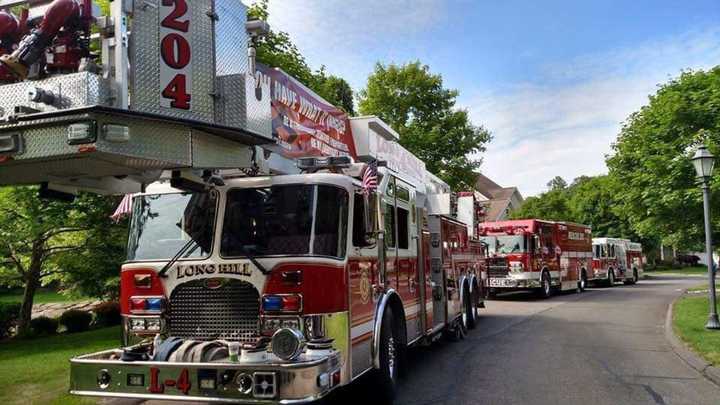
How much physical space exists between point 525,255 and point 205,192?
1636cm

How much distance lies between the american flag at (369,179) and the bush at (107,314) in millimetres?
11032

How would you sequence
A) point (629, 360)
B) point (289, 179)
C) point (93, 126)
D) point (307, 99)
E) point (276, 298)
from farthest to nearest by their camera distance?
1. point (629, 360)
2. point (307, 99)
3. point (289, 179)
4. point (276, 298)
5. point (93, 126)

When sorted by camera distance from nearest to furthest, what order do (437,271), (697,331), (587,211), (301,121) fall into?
(301,121)
(437,271)
(697,331)
(587,211)

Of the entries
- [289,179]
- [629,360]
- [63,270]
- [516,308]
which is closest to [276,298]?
[289,179]

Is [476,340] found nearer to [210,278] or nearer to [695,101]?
[210,278]

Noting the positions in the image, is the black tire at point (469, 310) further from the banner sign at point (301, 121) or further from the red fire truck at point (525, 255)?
the red fire truck at point (525, 255)

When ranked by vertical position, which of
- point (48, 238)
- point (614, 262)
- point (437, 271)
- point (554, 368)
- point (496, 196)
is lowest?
point (554, 368)

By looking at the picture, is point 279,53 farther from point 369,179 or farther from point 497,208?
point 497,208

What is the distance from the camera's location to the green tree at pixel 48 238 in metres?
10.8

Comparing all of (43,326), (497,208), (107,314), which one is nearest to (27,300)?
(43,326)

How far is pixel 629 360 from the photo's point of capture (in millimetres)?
9148

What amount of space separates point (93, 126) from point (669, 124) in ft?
50.4

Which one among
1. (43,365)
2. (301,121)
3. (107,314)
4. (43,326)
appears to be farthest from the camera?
(107,314)

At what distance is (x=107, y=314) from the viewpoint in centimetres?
1473
